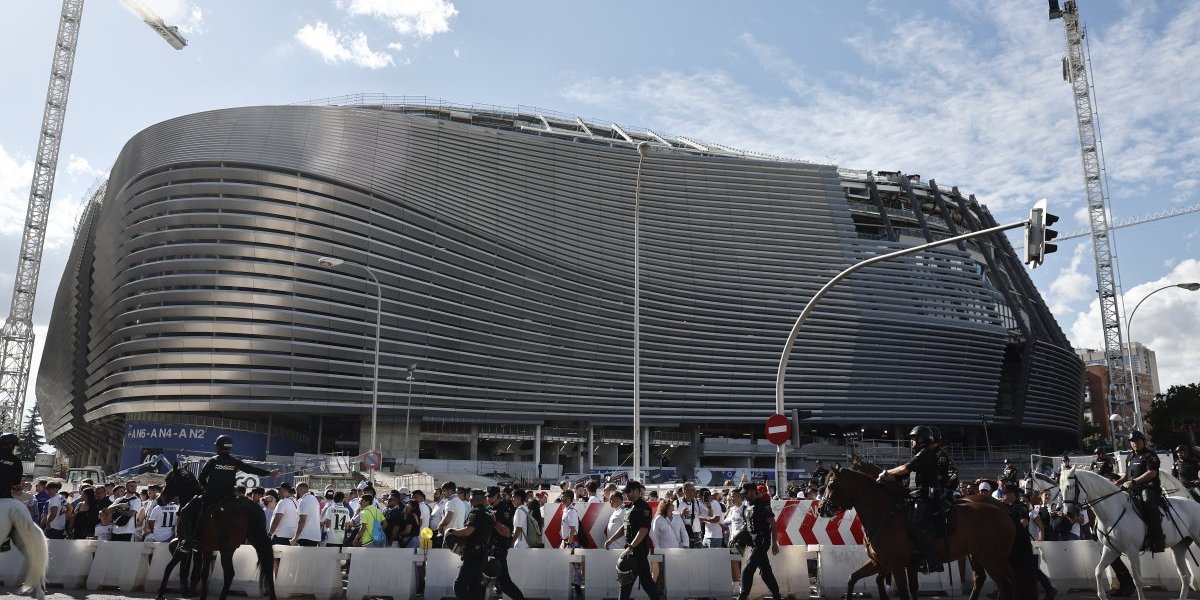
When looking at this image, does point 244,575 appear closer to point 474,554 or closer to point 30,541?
point 30,541

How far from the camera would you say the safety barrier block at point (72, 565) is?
1572 centimetres

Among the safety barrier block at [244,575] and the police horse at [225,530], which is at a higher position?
the police horse at [225,530]

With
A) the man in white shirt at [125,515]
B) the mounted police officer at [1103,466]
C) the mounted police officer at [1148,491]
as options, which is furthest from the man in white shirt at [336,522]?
the mounted police officer at [1103,466]

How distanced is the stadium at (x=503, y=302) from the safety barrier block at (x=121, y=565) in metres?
47.8

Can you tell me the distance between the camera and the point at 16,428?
94.6m

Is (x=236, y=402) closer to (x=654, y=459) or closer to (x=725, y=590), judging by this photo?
(x=654, y=459)

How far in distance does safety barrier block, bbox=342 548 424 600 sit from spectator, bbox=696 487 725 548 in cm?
628

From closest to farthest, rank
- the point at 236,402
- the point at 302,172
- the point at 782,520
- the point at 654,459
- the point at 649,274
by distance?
the point at 782,520 < the point at 236,402 < the point at 302,172 < the point at 649,274 < the point at 654,459

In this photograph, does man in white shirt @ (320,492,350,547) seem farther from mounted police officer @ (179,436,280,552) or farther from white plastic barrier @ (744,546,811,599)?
white plastic barrier @ (744,546,811,599)

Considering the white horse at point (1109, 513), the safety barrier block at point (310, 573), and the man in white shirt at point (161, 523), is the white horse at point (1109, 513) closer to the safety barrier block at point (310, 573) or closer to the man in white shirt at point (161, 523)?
the safety barrier block at point (310, 573)

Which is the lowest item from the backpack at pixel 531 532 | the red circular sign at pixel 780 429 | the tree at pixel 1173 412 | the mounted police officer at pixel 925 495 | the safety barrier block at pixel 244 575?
the safety barrier block at pixel 244 575

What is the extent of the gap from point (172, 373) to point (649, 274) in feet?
131

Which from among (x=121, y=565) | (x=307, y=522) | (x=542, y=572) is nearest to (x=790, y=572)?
(x=542, y=572)

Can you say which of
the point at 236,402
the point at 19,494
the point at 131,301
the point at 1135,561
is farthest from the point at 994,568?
the point at 131,301
